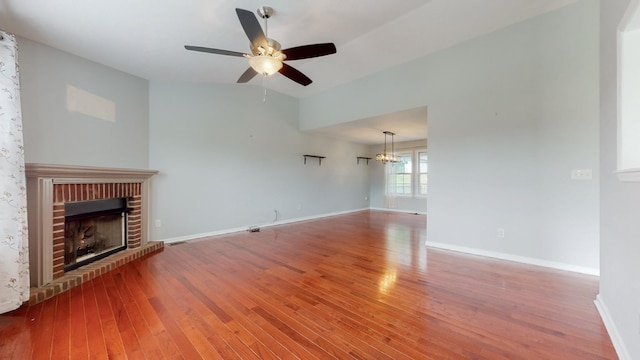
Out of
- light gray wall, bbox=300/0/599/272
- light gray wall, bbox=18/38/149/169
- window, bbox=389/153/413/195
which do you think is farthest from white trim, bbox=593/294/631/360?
window, bbox=389/153/413/195

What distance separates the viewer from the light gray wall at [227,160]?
4.21 metres

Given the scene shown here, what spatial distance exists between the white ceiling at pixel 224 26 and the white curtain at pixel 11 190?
2.24 feet

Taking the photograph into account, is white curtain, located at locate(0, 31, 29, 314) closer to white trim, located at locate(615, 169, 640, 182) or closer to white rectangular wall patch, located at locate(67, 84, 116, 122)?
white rectangular wall patch, located at locate(67, 84, 116, 122)

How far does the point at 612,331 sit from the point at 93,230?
541 cm

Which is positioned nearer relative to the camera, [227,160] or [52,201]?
[52,201]

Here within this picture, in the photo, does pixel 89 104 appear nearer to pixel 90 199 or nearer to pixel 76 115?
pixel 76 115

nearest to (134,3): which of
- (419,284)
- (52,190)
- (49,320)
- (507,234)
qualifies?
(52,190)

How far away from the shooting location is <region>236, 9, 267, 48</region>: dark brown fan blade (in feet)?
6.61

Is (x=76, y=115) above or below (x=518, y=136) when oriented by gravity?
above

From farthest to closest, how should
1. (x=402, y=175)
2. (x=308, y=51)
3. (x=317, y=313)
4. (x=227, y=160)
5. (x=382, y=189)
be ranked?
(x=382, y=189) < (x=402, y=175) < (x=227, y=160) < (x=308, y=51) < (x=317, y=313)

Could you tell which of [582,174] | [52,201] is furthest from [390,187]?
[52,201]

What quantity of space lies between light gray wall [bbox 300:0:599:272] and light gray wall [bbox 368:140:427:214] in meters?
3.89

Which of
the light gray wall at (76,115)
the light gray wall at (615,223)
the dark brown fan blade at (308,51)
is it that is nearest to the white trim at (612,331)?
the light gray wall at (615,223)

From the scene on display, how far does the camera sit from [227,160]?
4926mm
